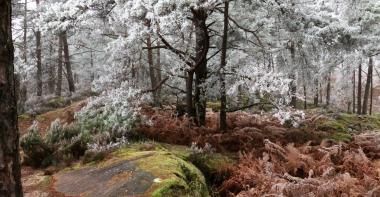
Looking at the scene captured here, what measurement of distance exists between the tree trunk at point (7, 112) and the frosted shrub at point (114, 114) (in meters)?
5.18

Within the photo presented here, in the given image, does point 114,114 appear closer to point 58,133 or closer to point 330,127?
point 58,133

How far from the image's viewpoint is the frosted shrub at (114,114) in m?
8.91

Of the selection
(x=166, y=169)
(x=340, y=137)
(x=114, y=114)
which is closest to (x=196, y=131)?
(x=114, y=114)

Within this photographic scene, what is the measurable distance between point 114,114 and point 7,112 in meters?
6.06

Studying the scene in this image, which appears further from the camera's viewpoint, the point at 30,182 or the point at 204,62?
the point at 204,62

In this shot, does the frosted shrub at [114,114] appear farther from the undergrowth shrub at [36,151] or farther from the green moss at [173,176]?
the green moss at [173,176]

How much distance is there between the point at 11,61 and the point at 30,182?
3755 millimetres

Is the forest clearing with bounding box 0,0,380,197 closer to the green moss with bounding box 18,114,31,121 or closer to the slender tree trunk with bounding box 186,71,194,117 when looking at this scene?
the slender tree trunk with bounding box 186,71,194,117

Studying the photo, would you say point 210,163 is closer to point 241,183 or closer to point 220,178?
point 220,178

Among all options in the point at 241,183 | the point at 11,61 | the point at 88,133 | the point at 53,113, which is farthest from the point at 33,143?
the point at 53,113

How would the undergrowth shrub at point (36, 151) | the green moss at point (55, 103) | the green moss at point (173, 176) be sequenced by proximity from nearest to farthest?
the green moss at point (173, 176) < the undergrowth shrub at point (36, 151) < the green moss at point (55, 103)

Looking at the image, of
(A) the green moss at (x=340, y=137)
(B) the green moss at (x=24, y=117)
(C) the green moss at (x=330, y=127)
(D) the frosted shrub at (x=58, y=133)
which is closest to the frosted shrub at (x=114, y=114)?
(D) the frosted shrub at (x=58, y=133)

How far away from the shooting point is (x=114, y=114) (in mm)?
9352

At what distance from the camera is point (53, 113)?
17406 mm
